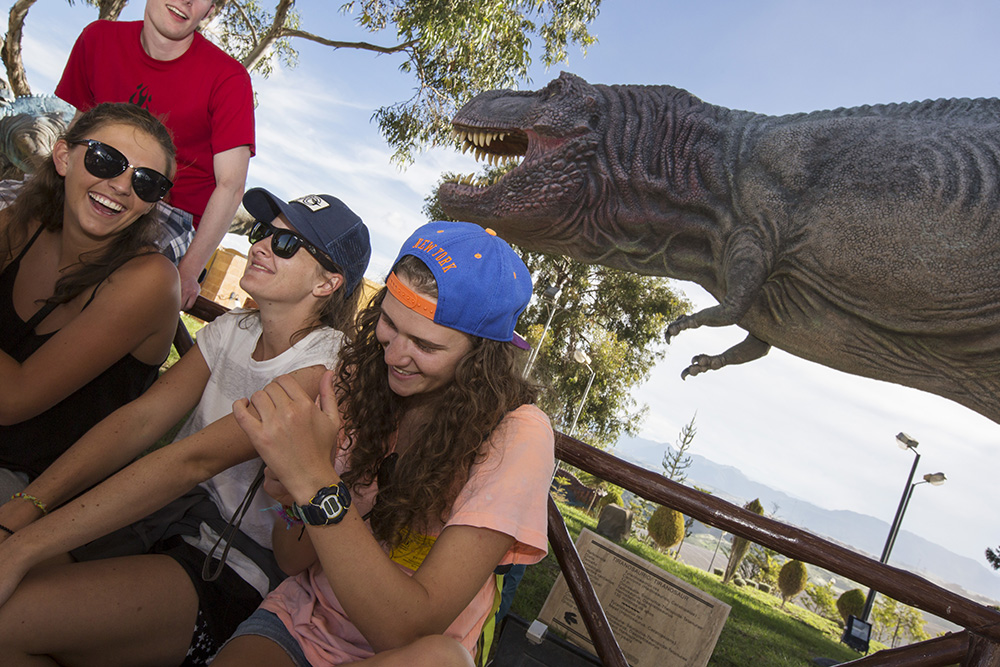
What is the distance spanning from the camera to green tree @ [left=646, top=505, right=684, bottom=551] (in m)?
12.3

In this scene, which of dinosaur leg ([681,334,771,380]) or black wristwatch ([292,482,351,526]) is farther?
dinosaur leg ([681,334,771,380])

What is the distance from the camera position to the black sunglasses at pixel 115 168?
2.10m

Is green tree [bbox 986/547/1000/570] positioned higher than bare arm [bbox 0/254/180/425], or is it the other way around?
green tree [bbox 986/547/1000/570]

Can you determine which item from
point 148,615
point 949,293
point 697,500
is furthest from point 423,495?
point 949,293

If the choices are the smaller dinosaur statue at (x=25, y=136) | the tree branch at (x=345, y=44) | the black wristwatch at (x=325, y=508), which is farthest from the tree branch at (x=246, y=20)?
the black wristwatch at (x=325, y=508)

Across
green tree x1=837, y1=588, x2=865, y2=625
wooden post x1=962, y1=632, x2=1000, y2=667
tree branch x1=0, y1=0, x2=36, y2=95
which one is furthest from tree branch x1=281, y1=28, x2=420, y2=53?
green tree x1=837, y1=588, x2=865, y2=625

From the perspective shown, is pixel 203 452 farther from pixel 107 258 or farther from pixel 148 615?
pixel 107 258

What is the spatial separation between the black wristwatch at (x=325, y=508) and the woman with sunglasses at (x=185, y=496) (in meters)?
0.52

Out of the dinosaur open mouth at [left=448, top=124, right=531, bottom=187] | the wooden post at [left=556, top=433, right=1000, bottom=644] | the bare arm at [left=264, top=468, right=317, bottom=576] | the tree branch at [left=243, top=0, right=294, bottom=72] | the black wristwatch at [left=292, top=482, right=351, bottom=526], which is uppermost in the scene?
the tree branch at [left=243, top=0, right=294, bottom=72]

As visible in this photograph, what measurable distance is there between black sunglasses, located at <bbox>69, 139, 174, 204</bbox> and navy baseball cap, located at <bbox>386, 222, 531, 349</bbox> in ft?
3.40

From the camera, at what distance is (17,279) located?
2.19 meters

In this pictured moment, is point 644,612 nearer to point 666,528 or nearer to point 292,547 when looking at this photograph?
point 292,547

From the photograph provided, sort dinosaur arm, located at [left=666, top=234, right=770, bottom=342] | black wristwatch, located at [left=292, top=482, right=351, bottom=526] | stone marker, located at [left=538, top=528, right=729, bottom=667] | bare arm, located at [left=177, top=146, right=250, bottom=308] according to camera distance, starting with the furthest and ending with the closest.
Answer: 1. dinosaur arm, located at [left=666, top=234, right=770, bottom=342]
2. stone marker, located at [left=538, top=528, right=729, bottom=667]
3. bare arm, located at [left=177, top=146, right=250, bottom=308]
4. black wristwatch, located at [left=292, top=482, right=351, bottom=526]

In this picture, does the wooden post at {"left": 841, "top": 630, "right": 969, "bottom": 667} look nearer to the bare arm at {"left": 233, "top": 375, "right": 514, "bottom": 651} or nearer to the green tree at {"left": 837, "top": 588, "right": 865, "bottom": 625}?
the bare arm at {"left": 233, "top": 375, "right": 514, "bottom": 651}
